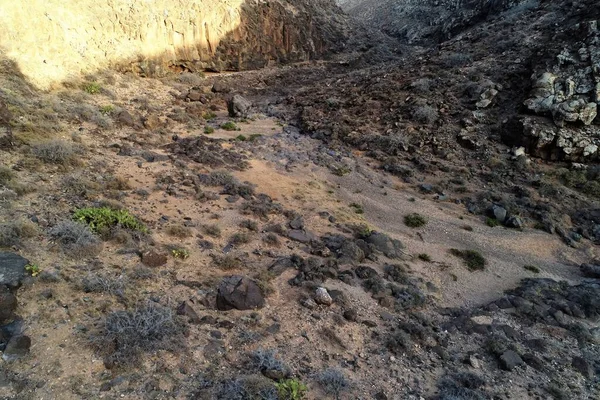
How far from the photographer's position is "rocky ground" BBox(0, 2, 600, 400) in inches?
246

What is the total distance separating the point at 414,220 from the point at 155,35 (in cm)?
2116

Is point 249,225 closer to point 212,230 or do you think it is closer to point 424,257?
point 212,230

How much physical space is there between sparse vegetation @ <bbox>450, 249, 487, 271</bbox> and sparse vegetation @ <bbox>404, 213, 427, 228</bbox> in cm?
161

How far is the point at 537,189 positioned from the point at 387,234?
24.6 feet

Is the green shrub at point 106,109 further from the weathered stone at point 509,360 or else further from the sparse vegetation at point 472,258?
the weathered stone at point 509,360

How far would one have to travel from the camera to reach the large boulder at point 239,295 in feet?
25.0

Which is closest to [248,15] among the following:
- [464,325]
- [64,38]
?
[64,38]

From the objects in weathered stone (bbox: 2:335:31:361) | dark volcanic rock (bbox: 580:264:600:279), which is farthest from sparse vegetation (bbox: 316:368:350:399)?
dark volcanic rock (bbox: 580:264:600:279)

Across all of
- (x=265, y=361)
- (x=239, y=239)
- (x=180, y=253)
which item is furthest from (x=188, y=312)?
(x=239, y=239)

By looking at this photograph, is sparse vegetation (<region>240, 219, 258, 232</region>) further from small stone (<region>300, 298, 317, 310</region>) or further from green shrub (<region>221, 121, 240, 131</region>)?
green shrub (<region>221, 121, 240, 131</region>)

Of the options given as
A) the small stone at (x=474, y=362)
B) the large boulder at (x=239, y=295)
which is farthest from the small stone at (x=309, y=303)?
the small stone at (x=474, y=362)

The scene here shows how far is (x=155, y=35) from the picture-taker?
2423 centimetres

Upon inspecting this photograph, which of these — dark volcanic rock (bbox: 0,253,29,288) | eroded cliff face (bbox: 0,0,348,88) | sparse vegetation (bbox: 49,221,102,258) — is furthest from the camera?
eroded cliff face (bbox: 0,0,348,88)

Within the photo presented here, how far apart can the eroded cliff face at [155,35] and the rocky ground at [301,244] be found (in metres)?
1.48
